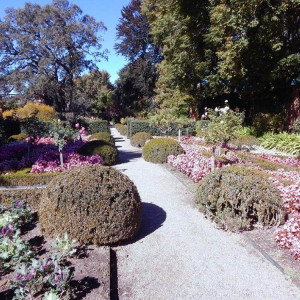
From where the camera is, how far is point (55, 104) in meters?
24.8

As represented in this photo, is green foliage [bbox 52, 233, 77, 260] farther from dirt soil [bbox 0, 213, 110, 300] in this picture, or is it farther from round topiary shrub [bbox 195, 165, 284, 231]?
round topiary shrub [bbox 195, 165, 284, 231]

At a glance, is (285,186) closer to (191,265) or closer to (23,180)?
(191,265)

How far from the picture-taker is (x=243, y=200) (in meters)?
4.00

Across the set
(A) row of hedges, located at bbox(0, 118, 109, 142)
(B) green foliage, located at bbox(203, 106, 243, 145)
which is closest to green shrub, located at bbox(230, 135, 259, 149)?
(B) green foliage, located at bbox(203, 106, 243, 145)

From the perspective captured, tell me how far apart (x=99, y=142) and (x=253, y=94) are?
1423 centimetres

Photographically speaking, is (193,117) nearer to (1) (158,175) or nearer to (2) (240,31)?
(2) (240,31)

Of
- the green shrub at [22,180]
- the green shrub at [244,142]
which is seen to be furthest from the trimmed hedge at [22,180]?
the green shrub at [244,142]

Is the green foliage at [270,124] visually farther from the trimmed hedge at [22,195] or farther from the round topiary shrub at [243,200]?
the trimmed hedge at [22,195]

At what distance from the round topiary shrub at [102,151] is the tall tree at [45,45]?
16.4 metres

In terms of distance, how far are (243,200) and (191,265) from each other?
1.50m

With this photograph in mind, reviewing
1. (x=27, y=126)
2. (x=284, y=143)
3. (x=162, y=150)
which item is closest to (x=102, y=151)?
(x=162, y=150)

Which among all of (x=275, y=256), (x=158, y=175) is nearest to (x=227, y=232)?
(x=275, y=256)

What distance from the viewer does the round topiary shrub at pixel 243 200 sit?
3930 millimetres

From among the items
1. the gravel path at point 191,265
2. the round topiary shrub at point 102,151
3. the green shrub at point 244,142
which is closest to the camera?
the gravel path at point 191,265
